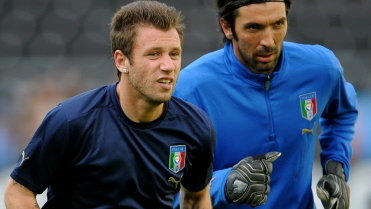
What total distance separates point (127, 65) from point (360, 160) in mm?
4795

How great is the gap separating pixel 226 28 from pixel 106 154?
125 centimetres

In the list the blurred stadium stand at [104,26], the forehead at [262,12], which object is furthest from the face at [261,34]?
the blurred stadium stand at [104,26]

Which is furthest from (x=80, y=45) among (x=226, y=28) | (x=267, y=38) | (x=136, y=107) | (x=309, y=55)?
(x=136, y=107)

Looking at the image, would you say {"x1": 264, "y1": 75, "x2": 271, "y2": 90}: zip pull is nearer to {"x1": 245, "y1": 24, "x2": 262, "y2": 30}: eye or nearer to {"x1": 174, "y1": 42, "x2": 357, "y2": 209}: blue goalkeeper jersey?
{"x1": 174, "y1": 42, "x2": 357, "y2": 209}: blue goalkeeper jersey

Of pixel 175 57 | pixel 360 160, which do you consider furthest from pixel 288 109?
pixel 360 160

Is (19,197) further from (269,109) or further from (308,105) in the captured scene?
(308,105)

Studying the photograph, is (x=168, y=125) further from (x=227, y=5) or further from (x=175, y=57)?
(x=227, y=5)

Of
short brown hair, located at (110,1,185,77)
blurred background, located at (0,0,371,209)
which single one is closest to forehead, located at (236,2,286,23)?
short brown hair, located at (110,1,185,77)

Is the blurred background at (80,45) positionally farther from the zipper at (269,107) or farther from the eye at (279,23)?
the eye at (279,23)

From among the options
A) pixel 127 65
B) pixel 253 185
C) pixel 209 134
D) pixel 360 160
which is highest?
pixel 127 65

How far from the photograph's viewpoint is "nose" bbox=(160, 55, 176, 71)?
330 cm

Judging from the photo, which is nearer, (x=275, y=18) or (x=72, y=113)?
(x=72, y=113)

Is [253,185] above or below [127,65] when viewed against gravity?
below

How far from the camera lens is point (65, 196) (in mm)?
3338
